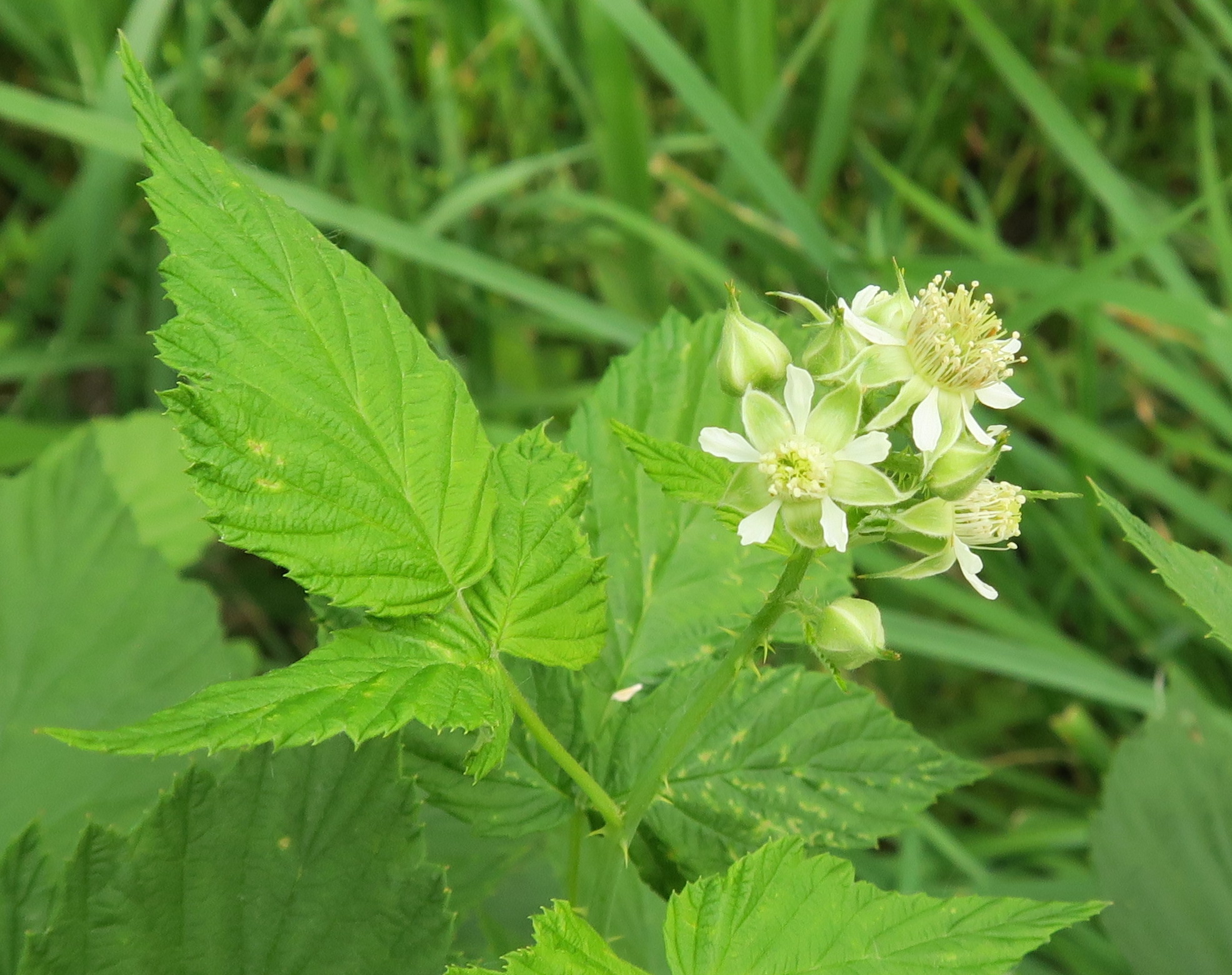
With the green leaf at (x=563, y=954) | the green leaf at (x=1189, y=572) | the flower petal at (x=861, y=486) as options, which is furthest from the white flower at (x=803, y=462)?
the green leaf at (x=563, y=954)

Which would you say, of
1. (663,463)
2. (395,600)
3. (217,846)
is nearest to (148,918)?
(217,846)

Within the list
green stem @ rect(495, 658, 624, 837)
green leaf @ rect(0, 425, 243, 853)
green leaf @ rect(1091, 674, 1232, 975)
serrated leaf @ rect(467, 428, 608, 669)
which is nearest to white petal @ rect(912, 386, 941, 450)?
serrated leaf @ rect(467, 428, 608, 669)

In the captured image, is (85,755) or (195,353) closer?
(195,353)

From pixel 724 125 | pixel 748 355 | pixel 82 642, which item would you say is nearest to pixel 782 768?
pixel 748 355

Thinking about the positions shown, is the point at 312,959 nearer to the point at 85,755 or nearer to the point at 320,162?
the point at 85,755

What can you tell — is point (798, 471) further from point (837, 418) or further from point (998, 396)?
point (998, 396)

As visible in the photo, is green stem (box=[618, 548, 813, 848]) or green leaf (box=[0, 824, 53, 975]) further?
green leaf (box=[0, 824, 53, 975])

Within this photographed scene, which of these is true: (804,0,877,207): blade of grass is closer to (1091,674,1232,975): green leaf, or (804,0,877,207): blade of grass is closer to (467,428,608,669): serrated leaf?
(1091,674,1232,975): green leaf
